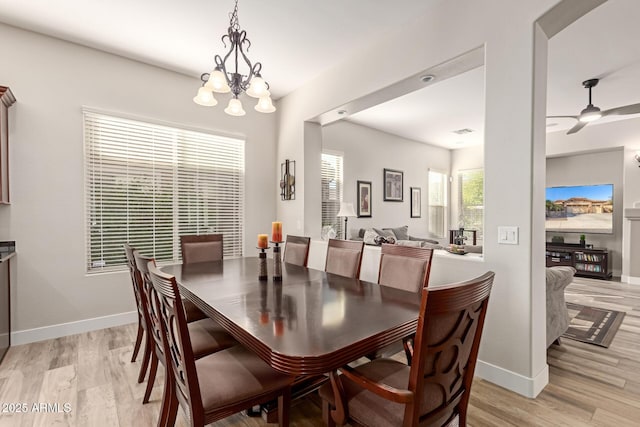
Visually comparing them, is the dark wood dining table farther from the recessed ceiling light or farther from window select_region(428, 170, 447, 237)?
window select_region(428, 170, 447, 237)

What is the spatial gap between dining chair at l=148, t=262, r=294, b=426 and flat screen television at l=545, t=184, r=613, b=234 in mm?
7496

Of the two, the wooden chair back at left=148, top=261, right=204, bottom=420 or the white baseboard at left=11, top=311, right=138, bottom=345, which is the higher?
the wooden chair back at left=148, top=261, right=204, bottom=420

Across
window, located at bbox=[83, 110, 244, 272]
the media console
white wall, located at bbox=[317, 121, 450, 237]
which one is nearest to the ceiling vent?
white wall, located at bbox=[317, 121, 450, 237]

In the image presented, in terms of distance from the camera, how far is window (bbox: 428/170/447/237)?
7531 millimetres

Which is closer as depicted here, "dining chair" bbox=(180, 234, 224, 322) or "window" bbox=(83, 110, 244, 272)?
"dining chair" bbox=(180, 234, 224, 322)

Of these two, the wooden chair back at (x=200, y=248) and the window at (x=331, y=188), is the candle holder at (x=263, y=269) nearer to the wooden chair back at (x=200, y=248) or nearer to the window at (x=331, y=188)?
the wooden chair back at (x=200, y=248)

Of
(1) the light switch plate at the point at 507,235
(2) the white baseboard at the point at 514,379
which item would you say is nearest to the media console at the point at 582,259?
(2) the white baseboard at the point at 514,379

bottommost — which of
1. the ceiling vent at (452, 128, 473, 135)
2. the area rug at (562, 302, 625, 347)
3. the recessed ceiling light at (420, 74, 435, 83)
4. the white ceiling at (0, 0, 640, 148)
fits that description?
the area rug at (562, 302, 625, 347)

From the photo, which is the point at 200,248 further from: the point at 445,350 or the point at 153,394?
the point at 445,350

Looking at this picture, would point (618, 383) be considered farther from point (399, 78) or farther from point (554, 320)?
point (399, 78)

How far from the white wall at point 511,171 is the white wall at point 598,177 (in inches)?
224

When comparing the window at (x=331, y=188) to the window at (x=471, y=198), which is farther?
the window at (x=471, y=198)

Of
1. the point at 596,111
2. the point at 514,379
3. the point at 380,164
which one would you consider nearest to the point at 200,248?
the point at 514,379

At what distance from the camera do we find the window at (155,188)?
3.40 metres
